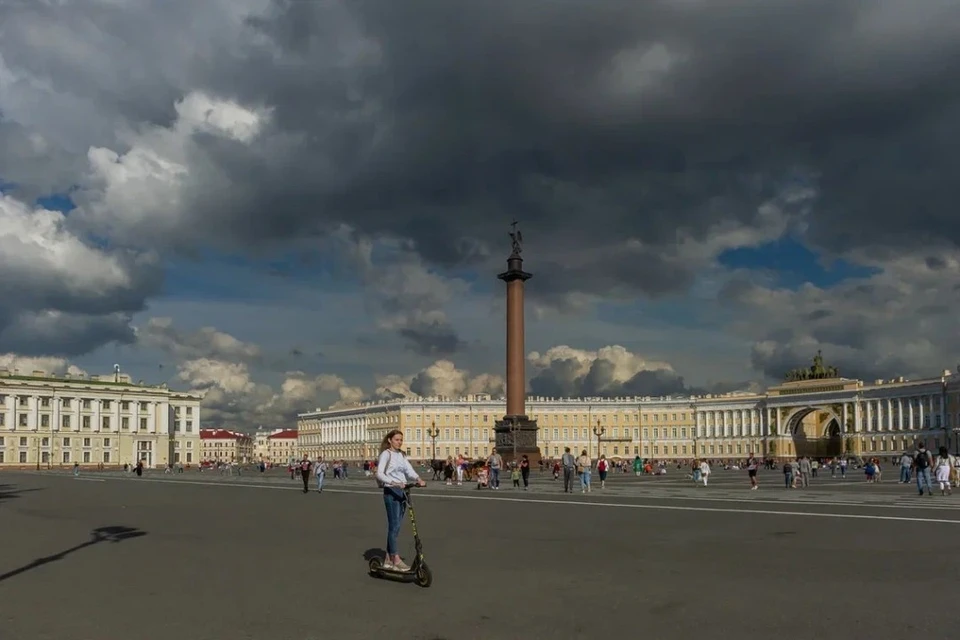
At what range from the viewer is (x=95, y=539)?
1557 centimetres

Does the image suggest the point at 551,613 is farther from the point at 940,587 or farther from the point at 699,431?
the point at 699,431

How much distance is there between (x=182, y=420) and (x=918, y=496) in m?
136

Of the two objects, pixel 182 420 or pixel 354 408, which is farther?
pixel 354 408

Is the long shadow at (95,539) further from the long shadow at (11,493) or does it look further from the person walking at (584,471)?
the person walking at (584,471)

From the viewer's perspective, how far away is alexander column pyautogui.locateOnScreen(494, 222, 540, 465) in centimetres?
→ 5825

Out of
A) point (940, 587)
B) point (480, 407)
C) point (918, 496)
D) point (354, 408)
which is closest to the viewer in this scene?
point (940, 587)

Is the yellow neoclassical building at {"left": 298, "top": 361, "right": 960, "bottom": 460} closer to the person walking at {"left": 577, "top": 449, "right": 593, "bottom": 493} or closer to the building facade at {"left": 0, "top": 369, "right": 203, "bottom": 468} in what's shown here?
the building facade at {"left": 0, "top": 369, "right": 203, "bottom": 468}

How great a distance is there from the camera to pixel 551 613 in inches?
330

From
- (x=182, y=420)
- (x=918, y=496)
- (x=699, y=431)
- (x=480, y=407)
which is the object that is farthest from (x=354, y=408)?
(x=918, y=496)

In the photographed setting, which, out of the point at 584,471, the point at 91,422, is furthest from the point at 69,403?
the point at 584,471

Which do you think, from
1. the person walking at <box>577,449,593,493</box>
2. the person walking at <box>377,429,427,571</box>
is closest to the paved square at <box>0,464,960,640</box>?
the person walking at <box>377,429,427,571</box>

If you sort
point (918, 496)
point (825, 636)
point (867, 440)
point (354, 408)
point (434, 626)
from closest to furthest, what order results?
point (825, 636)
point (434, 626)
point (918, 496)
point (867, 440)
point (354, 408)

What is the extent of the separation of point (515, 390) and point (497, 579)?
48.6m

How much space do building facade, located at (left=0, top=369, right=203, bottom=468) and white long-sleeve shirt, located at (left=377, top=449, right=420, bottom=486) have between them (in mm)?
117571
